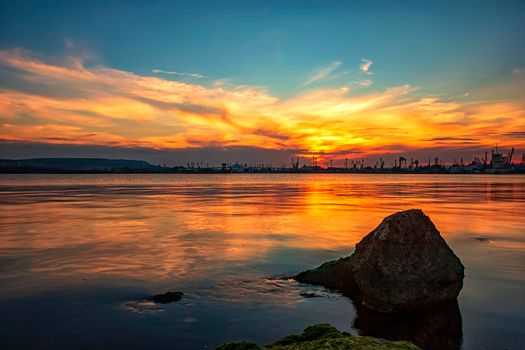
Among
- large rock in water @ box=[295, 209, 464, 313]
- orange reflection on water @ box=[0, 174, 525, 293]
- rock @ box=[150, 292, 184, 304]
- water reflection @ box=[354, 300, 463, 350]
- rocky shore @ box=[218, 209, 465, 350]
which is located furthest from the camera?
orange reflection on water @ box=[0, 174, 525, 293]

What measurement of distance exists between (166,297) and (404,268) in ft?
16.9

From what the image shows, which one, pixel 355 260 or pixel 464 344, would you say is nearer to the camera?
pixel 464 344

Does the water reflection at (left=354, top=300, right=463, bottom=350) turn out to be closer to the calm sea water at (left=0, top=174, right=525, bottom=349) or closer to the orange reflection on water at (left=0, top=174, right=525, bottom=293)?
the calm sea water at (left=0, top=174, right=525, bottom=349)

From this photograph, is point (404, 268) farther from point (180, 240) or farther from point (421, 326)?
point (180, 240)

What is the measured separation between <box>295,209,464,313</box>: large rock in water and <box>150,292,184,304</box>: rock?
12.8 feet

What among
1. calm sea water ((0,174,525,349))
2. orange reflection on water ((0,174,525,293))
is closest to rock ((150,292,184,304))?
calm sea water ((0,174,525,349))

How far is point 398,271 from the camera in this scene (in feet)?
27.7

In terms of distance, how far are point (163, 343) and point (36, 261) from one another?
26.1ft

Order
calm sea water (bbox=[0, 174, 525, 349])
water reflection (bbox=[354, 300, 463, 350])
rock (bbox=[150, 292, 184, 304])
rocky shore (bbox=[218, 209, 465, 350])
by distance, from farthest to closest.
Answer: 1. rock (bbox=[150, 292, 184, 304])
2. rocky shore (bbox=[218, 209, 465, 350])
3. calm sea water (bbox=[0, 174, 525, 349])
4. water reflection (bbox=[354, 300, 463, 350])

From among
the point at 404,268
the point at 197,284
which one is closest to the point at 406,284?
the point at 404,268

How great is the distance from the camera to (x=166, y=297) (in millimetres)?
8883

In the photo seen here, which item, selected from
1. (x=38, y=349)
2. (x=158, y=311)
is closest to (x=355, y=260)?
(x=158, y=311)

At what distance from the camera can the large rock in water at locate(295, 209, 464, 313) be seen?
8273 mm

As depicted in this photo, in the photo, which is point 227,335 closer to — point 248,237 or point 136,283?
point 136,283
